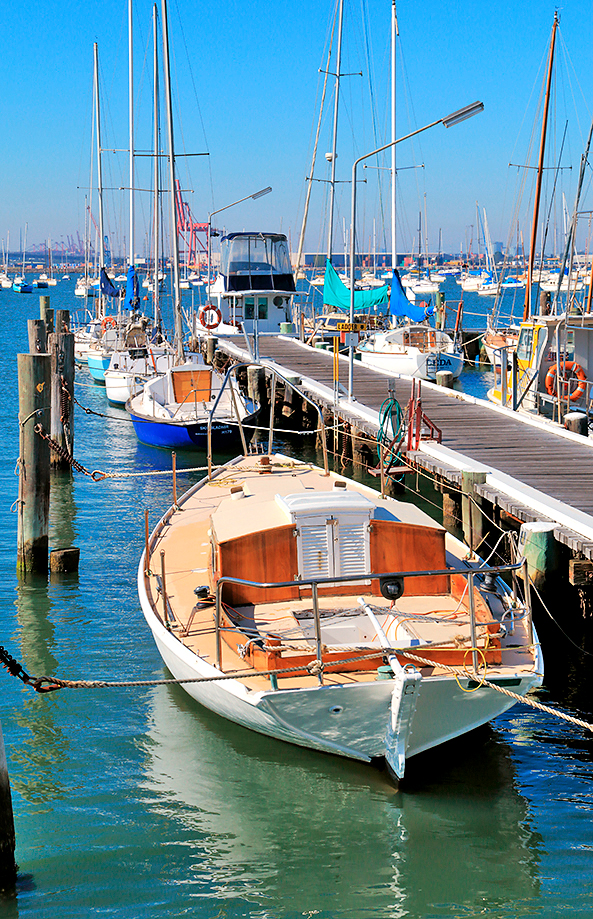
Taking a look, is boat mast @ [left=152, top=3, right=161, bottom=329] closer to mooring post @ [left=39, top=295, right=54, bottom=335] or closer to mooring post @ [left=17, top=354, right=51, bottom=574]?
mooring post @ [left=39, top=295, right=54, bottom=335]

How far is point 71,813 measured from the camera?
8820 mm

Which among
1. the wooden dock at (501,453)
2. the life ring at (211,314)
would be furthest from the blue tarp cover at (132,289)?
the wooden dock at (501,453)

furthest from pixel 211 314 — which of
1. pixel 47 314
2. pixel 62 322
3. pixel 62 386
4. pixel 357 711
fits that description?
pixel 357 711

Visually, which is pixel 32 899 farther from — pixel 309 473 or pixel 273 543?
pixel 309 473

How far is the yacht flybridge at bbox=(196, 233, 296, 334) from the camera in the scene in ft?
138

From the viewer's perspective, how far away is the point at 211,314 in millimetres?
42938

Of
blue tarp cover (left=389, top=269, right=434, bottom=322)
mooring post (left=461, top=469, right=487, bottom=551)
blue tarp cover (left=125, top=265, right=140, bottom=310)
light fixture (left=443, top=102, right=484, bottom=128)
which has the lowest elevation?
mooring post (left=461, top=469, right=487, bottom=551)

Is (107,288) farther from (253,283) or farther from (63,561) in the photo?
(63,561)

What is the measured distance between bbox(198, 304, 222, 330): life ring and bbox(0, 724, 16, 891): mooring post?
36.0 metres

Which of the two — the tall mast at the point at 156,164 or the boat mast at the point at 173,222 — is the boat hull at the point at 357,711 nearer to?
the boat mast at the point at 173,222

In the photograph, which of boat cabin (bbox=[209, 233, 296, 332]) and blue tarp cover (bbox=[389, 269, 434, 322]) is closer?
blue tarp cover (bbox=[389, 269, 434, 322])

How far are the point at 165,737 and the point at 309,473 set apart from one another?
5.62 metres

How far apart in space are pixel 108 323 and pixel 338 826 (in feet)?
118

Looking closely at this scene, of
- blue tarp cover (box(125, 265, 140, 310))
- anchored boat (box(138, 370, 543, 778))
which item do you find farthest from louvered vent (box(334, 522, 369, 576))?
blue tarp cover (box(125, 265, 140, 310))
